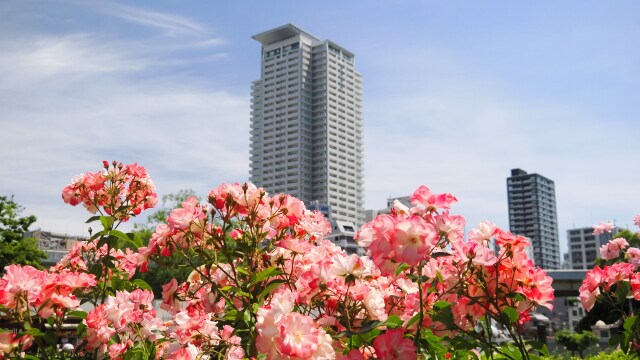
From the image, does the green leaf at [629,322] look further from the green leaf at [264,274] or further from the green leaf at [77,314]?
the green leaf at [77,314]

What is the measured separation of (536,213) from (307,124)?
70.3 m

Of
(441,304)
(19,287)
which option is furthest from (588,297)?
(19,287)

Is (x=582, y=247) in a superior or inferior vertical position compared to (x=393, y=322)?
inferior

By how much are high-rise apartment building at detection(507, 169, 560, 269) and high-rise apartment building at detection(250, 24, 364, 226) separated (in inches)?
2006

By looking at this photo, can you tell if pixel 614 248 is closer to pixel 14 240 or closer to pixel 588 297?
pixel 588 297

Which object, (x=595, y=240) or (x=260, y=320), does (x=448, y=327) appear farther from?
(x=595, y=240)

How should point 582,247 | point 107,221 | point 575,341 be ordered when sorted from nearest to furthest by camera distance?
point 107,221 → point 575,341 → point 582,247

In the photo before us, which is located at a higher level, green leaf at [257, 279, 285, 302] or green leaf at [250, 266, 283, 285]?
green leaf at [250, 266, 283, 285]

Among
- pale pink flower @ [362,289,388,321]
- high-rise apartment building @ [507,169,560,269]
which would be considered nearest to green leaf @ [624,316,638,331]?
pale pink flower @ [362,289,388,321]

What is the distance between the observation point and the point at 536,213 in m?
153

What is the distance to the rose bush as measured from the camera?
179 centimetres

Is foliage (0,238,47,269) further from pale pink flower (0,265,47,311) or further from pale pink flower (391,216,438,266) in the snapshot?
pale pink flower (391,216,438,266)

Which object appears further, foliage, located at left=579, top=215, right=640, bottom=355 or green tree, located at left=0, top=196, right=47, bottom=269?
green tree, located at left=0, top=196, right=47, bottom=269

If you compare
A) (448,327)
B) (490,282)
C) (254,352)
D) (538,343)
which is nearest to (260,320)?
(254,352)
